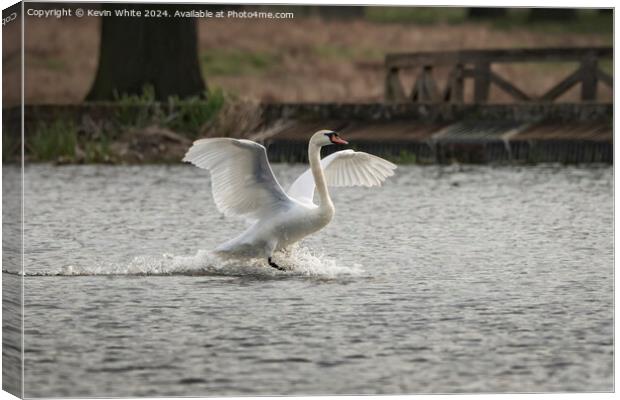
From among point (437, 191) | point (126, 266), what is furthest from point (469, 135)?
point (126, 266)

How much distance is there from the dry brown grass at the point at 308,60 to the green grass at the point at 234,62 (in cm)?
7

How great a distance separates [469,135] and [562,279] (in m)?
7.05

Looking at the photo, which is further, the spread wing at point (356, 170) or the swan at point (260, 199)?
the spread wing at point (356, 170)

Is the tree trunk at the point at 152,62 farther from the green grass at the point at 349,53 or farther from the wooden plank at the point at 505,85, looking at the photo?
the wooden plank at the point at 505,85

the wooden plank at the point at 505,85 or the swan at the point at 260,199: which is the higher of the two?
the wooden plank at the point at 505,85

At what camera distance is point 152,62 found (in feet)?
57.4

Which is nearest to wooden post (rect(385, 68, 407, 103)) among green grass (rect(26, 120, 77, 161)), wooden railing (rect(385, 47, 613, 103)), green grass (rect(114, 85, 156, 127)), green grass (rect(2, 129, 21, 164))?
wooden railing (rect(385, 47, 613, 103))

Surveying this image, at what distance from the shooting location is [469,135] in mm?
17500

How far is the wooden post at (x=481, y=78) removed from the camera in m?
17.3

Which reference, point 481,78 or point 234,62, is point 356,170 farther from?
point 234,62

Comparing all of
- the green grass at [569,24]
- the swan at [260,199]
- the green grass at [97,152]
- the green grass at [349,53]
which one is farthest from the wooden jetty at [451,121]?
the swan at [260,199]

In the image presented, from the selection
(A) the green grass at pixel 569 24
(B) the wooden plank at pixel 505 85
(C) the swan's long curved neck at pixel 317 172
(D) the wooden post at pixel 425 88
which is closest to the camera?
(A) the green grass at pixel 569 24

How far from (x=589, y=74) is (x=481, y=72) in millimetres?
2176

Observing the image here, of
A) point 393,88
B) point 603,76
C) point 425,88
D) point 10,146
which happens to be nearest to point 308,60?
point 393,88
